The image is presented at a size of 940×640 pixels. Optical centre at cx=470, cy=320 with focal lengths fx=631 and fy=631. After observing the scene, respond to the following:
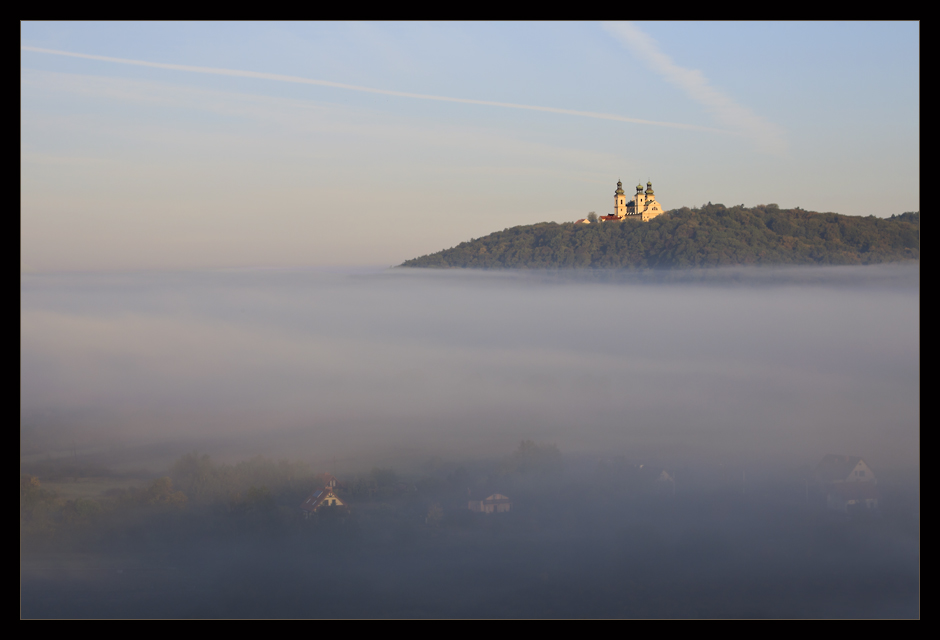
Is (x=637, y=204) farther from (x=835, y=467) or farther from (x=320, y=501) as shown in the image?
(x=320, y=501)

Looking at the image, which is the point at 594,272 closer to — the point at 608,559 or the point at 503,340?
the point at 608,559

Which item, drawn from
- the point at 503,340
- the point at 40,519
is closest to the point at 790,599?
the point at 40,519

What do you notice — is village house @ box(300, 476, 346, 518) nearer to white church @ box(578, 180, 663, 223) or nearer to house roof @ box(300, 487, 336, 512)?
house roof @ box(300, 487, 336, 512)

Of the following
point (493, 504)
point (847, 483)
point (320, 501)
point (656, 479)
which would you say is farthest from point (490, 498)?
point (847, 483)

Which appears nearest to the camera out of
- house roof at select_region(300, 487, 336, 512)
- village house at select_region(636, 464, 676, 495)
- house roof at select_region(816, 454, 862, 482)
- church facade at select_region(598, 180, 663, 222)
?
house roof at select_region(816, 454, 862, 482)

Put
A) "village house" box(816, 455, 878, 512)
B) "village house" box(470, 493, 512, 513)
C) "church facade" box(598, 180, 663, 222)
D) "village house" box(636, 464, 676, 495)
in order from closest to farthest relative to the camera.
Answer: "village house" box(816, 455, 878, 512)
"village house" box(470, 493, 512, 513)
"village house" box(636, 464, 676, 495)
"church facade" box(598, 180, 663, 222)

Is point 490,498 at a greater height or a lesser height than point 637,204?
lesser

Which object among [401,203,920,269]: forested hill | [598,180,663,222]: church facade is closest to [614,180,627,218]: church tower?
[598,180,663,222]: church facade
